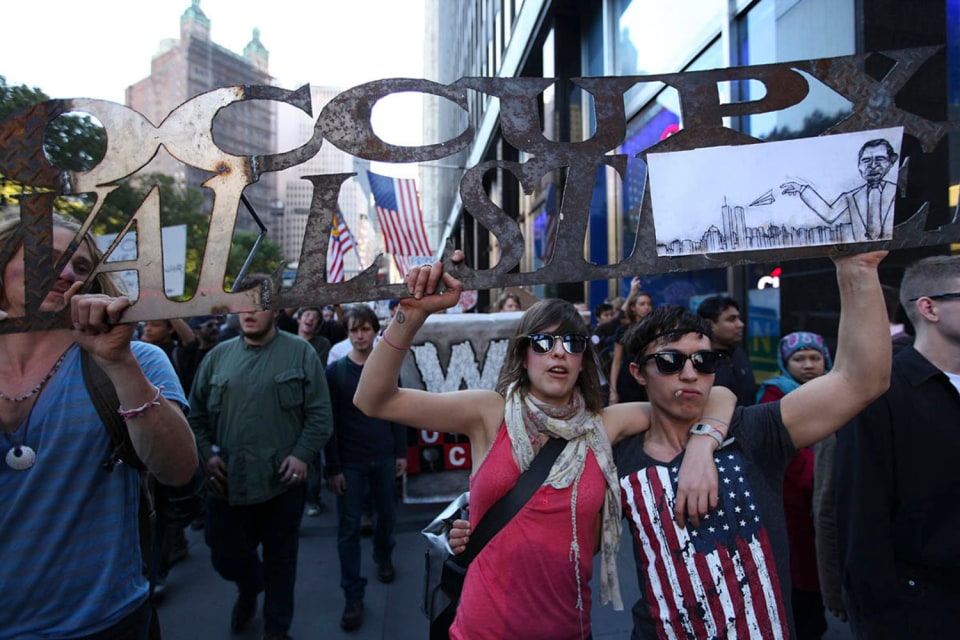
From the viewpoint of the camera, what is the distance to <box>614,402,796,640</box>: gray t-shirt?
169 centimetres

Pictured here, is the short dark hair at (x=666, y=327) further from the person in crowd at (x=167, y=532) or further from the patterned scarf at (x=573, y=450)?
the person in crowd at (x=167, y=532)

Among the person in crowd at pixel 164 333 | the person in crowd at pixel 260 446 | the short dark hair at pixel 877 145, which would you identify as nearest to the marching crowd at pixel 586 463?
the short dark hair at pixel 877 145

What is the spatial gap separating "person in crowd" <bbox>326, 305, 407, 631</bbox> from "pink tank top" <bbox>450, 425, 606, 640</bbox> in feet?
7.48

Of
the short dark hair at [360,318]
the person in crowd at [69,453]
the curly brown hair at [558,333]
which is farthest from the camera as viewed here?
the short dark hair at [360,318]

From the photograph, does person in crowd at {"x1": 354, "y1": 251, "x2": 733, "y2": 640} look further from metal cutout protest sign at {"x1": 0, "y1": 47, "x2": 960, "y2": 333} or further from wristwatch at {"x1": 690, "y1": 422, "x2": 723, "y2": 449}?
metal cutout protest sign at {"x1": 0, "y1": 47, "x2": 960, "y2": 333}

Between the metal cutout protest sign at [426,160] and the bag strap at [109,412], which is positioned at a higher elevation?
the metal cutout protest sign at [426,160]

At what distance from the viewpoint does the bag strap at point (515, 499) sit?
187 cm

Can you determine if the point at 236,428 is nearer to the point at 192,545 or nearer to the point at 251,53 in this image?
the point at 192,545

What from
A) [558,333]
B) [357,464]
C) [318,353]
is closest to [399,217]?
[318,353]

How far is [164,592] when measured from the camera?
14.0 feet

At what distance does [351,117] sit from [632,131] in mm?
8359

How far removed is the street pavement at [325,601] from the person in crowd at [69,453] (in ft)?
8.01

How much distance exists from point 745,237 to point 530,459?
0.96m

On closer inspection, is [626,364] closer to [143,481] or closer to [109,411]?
[143,481]
